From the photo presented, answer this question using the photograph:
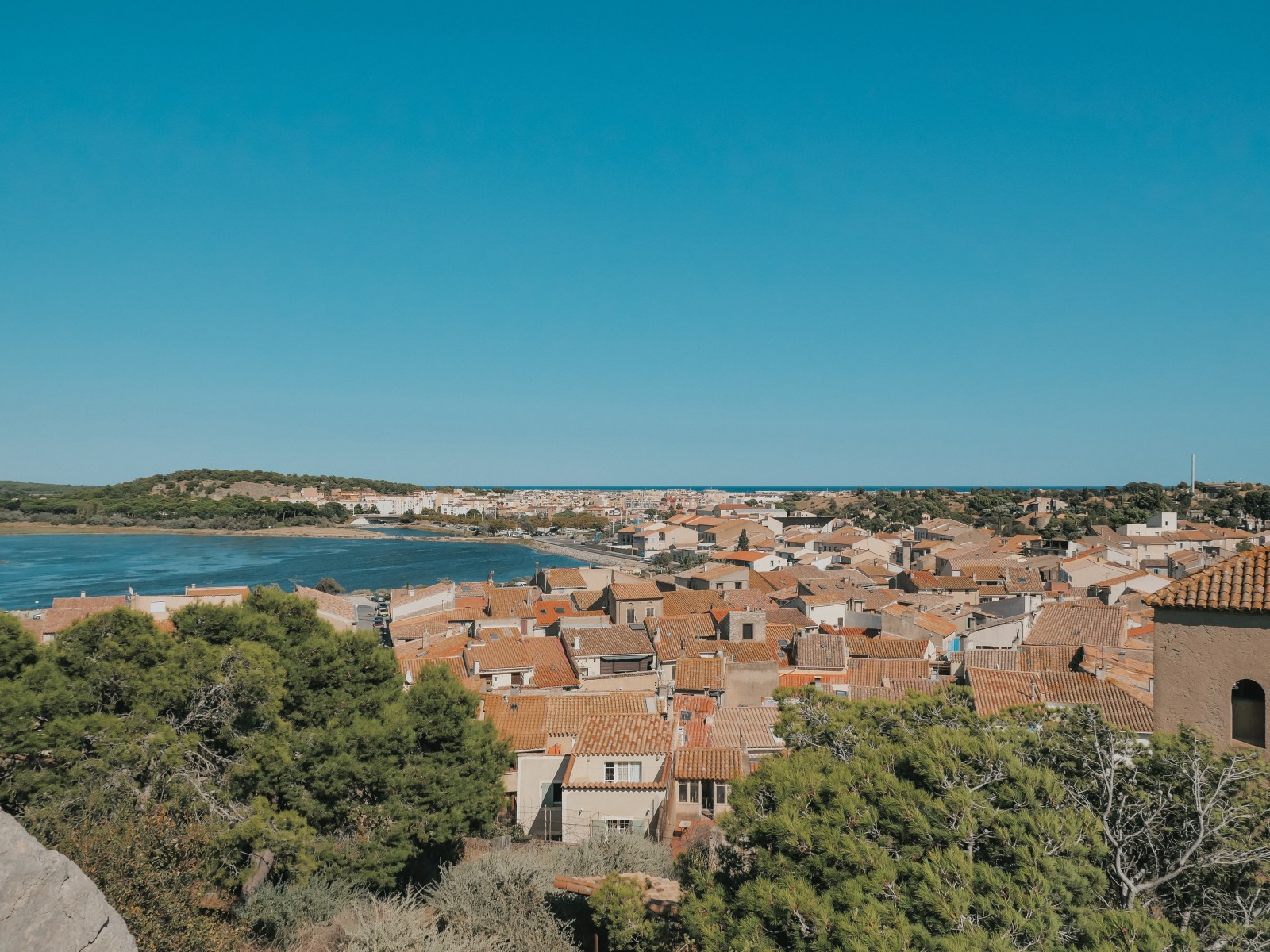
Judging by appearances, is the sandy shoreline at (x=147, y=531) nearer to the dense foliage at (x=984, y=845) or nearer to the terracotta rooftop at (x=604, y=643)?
the terracotta rooftop at (x=604, y=643)

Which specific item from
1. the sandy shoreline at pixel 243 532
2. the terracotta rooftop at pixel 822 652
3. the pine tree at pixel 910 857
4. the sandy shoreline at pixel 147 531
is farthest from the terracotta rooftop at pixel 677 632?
the sandy shoreline at pixel 147 531

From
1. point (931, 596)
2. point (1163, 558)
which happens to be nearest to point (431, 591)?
point (931, 596)

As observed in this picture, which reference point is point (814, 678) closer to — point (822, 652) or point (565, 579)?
point (822, 652)

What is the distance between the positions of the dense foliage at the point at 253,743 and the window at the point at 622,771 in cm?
213

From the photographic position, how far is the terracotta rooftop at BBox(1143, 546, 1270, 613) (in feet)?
28.9

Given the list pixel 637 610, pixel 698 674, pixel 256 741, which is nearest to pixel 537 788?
pixel 256 741

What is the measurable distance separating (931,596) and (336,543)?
9762cm

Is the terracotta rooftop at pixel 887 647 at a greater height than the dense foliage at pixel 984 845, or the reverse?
the dense foliage at pixel 984 845

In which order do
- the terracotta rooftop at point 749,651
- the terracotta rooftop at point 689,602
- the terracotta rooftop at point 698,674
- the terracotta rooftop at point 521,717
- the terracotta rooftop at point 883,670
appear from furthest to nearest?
1. the terracotta rooftop at point 689,602
2. the terracotta rooftop at point 749,651
3. the terracotta rooftop at point 883,670
4. the terracotta rooftop at point 698,674
5. the terracotta rooftop at point 521,717

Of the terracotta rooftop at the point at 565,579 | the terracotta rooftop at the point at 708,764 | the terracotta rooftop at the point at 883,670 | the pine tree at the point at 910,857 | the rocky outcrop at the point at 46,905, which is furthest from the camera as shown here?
the terracotta rooftop at the point at 565,579

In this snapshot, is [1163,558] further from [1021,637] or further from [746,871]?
[746,871]

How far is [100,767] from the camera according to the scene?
10.1 m

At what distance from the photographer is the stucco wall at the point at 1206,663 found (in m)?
8.78

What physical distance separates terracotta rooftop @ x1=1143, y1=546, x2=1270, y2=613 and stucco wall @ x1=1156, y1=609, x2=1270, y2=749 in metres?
0.12
